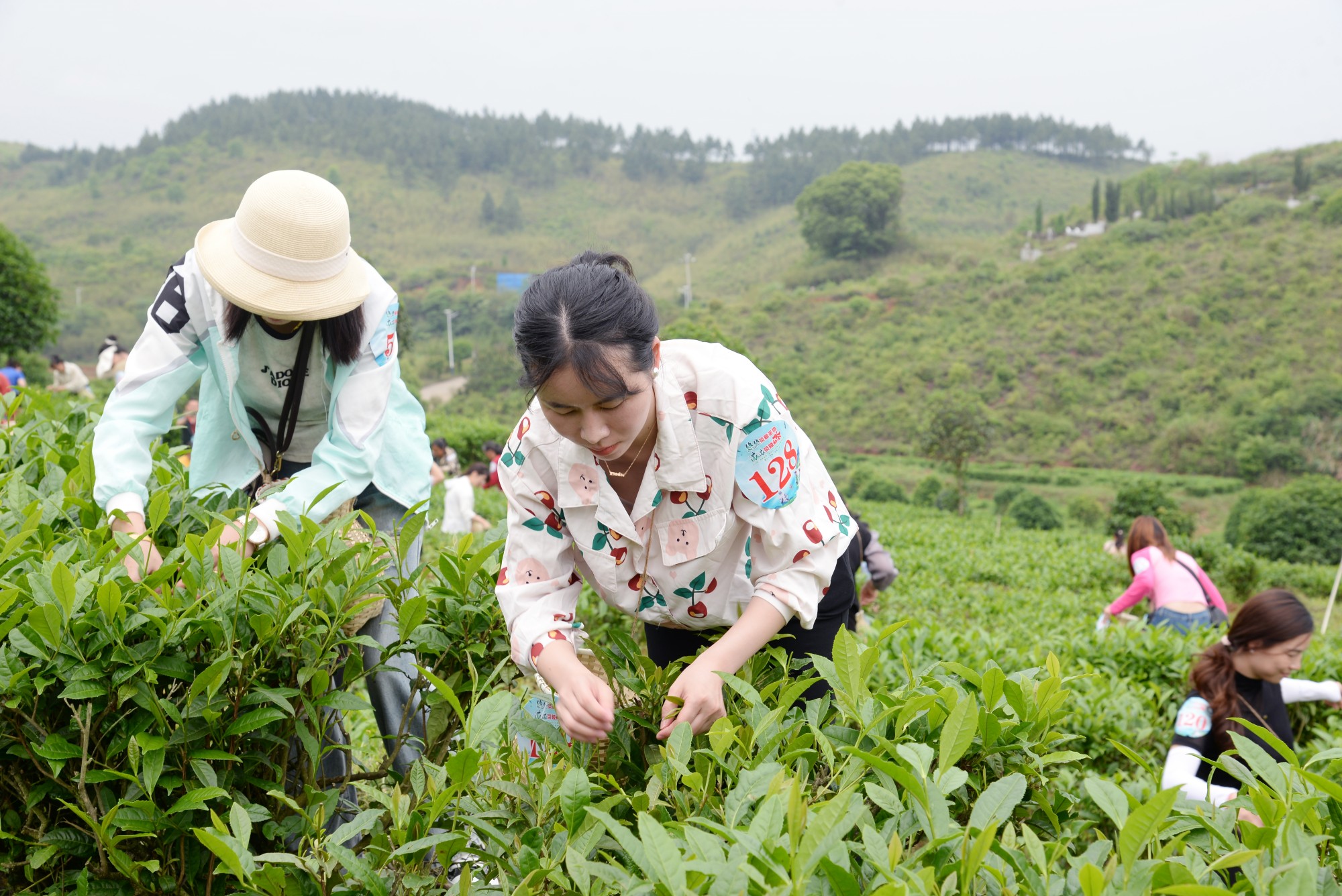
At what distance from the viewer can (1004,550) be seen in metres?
12.5

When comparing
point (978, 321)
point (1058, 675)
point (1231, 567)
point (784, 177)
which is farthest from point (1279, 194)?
point (1058, 675)

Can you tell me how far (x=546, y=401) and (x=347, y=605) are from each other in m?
0.47

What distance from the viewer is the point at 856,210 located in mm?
53344

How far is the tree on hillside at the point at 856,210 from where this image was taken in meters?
53.2

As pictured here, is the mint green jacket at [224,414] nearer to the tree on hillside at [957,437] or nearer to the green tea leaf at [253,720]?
the green tea leaf at [253,720]

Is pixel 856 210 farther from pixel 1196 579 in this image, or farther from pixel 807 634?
pixel 807 634

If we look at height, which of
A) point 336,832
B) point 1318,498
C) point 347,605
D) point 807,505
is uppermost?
point 807,505

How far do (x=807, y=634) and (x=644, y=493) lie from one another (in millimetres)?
452

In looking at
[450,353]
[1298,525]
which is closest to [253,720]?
[1298,525]

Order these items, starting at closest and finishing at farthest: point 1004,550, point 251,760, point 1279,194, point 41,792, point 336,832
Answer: point 336,832 < point 41,792 < point 251,760 < point 1004,550 < point 1279,194

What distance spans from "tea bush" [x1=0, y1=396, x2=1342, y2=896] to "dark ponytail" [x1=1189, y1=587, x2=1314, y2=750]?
1.21 metres

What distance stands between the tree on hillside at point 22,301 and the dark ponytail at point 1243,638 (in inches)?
643

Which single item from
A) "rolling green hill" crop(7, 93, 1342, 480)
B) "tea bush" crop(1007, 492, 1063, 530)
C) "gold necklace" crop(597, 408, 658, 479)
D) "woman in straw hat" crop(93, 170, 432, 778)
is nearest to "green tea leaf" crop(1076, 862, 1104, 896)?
"gold necklace" crop(597, 408, 658, 479)

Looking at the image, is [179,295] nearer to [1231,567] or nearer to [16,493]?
[16,493]
